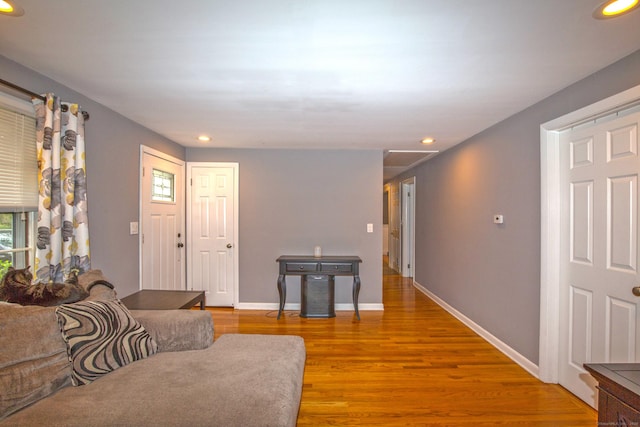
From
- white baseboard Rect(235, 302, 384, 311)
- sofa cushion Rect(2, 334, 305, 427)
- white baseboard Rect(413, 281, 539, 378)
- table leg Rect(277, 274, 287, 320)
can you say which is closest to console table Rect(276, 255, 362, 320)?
table leg Rect(277, 274, 287, 320)

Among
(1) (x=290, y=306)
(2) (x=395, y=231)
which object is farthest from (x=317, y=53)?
(2) (x=395, y=231)

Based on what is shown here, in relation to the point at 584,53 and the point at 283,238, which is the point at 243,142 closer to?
the point at 283,238

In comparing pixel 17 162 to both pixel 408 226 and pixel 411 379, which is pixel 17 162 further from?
pixel 408 226

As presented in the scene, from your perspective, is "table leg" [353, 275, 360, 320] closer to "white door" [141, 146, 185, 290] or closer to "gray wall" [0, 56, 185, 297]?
"white door" [141, 146, 185, 290]

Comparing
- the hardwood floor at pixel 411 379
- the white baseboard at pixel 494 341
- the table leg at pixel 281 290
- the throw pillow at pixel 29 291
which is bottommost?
the hardwood floor at pixel 411 379

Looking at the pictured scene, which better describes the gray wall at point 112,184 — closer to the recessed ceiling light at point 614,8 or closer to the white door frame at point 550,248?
the recessed ceiling light at point 614,8

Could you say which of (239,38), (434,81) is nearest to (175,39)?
(239,38)

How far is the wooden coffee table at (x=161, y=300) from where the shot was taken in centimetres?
240

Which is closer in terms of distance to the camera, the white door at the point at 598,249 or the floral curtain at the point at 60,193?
the white door at the point at 598,249

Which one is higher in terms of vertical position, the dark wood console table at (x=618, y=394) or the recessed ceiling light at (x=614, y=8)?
the recessed ceiling light at (x=614, y=8)

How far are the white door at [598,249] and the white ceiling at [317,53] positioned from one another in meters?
0.49

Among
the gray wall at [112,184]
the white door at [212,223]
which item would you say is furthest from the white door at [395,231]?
the gray wall at [112,184]

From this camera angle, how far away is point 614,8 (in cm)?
141

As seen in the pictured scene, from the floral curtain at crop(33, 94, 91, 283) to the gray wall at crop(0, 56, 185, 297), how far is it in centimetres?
24
